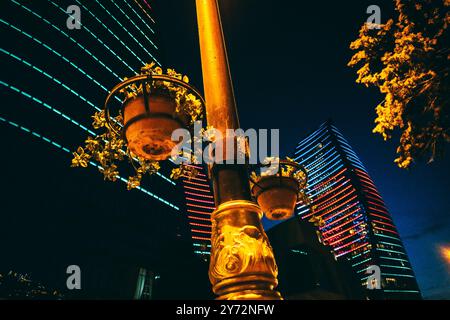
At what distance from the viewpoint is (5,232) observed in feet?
97.1

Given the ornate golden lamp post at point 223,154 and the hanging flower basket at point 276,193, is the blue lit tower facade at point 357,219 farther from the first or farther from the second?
the ornate golden lamp post at point 223,154

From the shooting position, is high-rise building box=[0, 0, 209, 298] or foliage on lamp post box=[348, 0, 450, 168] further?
high-rise building box=[0, 0, 209, 298]

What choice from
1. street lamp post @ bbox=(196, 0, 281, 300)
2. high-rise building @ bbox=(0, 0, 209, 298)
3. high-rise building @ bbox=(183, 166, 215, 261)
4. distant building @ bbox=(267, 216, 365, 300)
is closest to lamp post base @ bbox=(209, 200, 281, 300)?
street lamp post @ bbox=(196, 0, 281, 300)

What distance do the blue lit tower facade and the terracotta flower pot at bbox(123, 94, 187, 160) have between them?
126 m

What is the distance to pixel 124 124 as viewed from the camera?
2047 mm

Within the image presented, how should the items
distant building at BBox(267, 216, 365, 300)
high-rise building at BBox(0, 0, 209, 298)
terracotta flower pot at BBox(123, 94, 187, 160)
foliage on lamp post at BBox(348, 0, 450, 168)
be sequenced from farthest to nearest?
high-rise building at BBox(0, 0, 209, 298) < distant building at BBox(267, 216, 365, 300) < foliage on lamp post at BBox(348, 0, 450, 168) < terracotta flower pot at BBox(123, 94, 187, 160)

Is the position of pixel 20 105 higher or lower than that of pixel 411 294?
higher

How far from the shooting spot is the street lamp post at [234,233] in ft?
4.42

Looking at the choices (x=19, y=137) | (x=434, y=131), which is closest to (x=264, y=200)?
(x=434, y=131)

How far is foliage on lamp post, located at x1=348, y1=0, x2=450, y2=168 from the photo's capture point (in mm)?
4637

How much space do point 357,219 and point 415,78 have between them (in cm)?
13868

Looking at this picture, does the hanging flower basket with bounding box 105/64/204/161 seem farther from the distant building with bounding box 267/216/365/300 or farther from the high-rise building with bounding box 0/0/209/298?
the high-rise building with bounding box 0/0/209/298
